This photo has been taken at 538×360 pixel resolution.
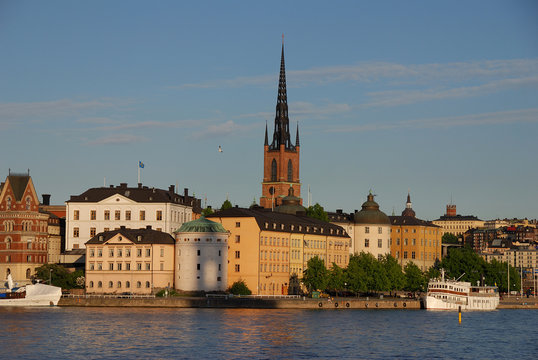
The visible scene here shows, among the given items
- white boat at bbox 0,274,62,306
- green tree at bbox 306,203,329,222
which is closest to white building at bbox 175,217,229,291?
white boat at bbox 0,274,62,306

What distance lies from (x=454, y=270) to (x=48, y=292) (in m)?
79.3

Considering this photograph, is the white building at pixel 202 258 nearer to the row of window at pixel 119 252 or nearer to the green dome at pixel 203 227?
the green dome at pixel 203 227

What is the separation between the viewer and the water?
284 feet

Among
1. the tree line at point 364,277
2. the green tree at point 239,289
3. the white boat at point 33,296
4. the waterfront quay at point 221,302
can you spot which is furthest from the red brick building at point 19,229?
the tree line at point 364,277

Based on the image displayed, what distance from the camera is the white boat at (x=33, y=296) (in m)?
140

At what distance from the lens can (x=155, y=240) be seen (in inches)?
5935

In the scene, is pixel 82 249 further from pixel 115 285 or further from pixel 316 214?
pixel 316 214

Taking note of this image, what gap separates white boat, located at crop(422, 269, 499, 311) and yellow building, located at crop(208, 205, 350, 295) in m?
21.2

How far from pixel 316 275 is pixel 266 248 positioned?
27.6 ft

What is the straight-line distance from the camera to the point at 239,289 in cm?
14638

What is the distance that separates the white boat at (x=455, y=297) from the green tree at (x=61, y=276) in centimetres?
4856

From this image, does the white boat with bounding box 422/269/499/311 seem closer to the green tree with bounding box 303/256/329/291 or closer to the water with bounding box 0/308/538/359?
the green tree with bounding box 303/256/329/291

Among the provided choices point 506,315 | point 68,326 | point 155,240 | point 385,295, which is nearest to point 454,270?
point 385,295

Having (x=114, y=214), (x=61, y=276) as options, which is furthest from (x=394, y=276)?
(x=61, y=276)
